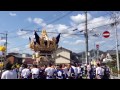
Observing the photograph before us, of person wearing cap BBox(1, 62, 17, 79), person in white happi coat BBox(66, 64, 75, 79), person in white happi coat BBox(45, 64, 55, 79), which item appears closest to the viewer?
person wearing cap BBox(1, 62, 17, 79)

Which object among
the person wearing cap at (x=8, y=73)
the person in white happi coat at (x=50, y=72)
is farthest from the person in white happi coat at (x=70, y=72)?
the person wearing cap at (x=8, y=73)

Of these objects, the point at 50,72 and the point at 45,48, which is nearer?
the point at 50,72

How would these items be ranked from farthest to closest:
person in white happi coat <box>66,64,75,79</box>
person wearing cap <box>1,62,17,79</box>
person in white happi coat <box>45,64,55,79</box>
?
person in white happi coat <box>66,64,75,79</box> < person in white happi coat <box>45,64,55,79</box> < person wearing cap <box>1,62,17,79</box>

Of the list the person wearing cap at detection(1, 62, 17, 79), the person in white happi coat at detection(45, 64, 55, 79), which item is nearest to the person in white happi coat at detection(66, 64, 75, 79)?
the person in white happi coat at detection(45, 64, 55, 79)

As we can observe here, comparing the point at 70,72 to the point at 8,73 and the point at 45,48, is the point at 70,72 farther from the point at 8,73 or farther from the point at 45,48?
the point at 8,73

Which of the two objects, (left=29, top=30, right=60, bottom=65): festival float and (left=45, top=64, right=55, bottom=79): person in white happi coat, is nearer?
(left=45, top=64, right=55, bottom=79): person in white happi coat

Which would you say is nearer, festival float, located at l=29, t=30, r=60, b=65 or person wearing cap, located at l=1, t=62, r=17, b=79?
person wearing cap, located at l=1, t=62, r=17, b=79

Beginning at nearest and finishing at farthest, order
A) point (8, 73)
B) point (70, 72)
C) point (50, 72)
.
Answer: point (8, 73) → point (50, 72) → point (70, 72)

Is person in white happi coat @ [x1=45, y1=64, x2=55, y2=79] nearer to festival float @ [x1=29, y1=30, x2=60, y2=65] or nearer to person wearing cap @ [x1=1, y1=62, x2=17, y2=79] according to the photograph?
festival float @ [x1=29, y1=30, x2=60, y2=65]

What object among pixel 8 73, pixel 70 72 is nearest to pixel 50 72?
pixel 70 72
